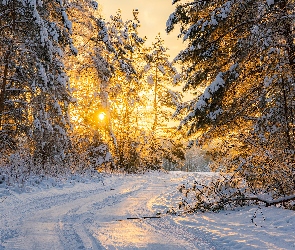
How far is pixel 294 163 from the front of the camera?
234 inches

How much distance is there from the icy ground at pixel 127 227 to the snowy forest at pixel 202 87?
2.88 feet

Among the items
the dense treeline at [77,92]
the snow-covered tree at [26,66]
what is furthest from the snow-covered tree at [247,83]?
the snow-covered tree at [26,66]

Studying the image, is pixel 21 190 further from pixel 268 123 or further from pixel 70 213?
pixel 268 123

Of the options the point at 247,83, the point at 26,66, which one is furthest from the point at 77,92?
the point at 247,83

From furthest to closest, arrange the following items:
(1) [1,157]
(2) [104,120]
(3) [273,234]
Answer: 1. (2) [104,120]
2. (1) [1,157]
3. (3) [273,234]

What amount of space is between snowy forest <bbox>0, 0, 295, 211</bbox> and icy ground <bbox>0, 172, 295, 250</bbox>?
879mm

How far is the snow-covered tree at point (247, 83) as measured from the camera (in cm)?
675

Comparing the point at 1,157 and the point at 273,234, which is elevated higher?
the point at 1,157

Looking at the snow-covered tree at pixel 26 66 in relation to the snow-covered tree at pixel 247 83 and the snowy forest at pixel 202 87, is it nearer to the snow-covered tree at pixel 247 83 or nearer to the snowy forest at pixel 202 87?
the snowy forest at pixel 202 87

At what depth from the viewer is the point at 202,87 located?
12438mm

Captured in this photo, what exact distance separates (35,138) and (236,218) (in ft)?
24.2

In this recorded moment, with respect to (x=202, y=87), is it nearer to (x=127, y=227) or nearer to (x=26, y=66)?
(x=26, y=66)

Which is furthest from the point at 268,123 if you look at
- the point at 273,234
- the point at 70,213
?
the point at 70,213

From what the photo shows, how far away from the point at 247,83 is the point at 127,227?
19.3 ft
